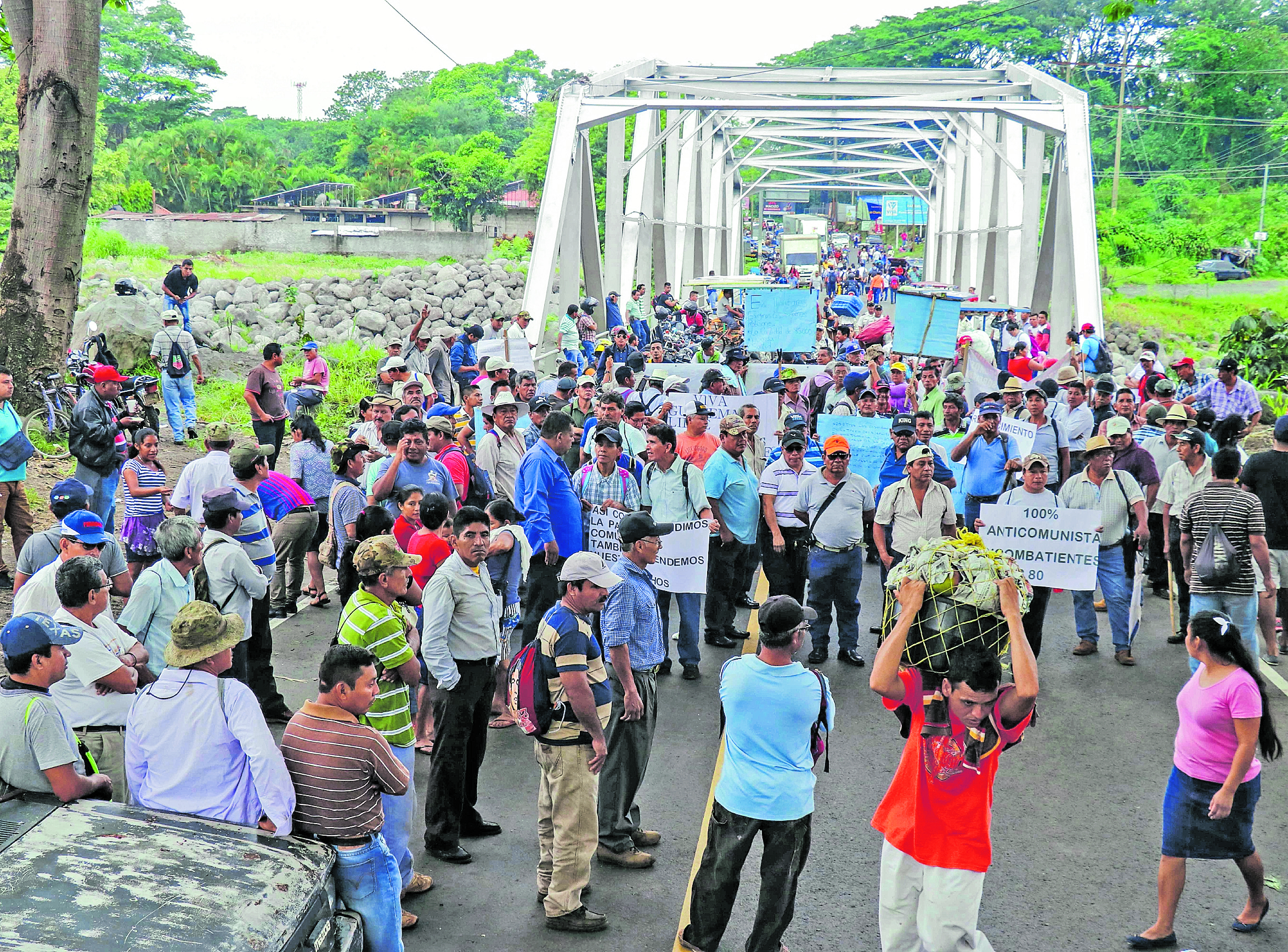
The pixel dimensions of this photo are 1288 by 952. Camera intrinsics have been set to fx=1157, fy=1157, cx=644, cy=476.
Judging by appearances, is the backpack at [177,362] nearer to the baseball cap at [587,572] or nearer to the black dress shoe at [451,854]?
the black dress shoe at [451,854]

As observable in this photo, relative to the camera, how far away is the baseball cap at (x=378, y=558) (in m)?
5.22

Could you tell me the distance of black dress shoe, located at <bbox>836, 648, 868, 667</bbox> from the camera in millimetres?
8695

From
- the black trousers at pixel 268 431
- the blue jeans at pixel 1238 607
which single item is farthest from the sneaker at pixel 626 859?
the black trousers at pixel 268 431

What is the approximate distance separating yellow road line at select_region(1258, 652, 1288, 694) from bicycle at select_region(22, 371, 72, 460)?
1165cm

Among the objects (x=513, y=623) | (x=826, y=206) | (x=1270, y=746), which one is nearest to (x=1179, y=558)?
(x=1270, y=746)

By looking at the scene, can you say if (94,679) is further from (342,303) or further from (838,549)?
(342,303)

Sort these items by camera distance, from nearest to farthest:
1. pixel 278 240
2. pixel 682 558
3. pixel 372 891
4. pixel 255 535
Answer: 1. pixel 372 891
2. pixel 255 535
3. pixel 682 558
4. pixel 278 240

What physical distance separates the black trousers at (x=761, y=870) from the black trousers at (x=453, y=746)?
1492mm

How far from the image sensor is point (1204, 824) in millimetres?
5016

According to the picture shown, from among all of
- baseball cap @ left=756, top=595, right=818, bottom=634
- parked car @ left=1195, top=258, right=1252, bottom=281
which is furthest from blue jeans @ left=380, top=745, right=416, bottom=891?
parked car @ left=1195, top=258, right=1252, bottom=281

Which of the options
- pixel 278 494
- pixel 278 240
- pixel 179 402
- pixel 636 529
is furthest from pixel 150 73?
pixel 636 529

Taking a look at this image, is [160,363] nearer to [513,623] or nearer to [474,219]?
[513,623]

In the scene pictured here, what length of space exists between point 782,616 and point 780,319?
12164mm

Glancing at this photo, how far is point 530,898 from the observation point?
5469 millimetres
